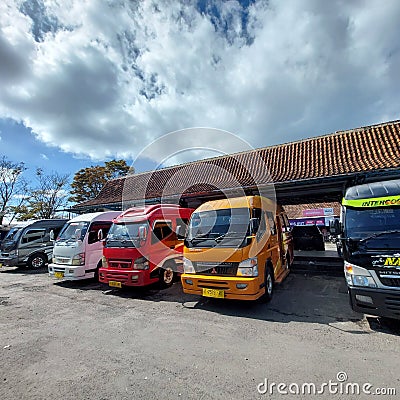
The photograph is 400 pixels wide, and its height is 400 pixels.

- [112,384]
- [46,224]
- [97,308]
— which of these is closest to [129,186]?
[46,224]

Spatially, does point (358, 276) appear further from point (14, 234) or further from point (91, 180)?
point (91, 180)

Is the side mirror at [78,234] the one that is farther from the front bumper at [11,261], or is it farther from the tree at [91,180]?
the tree at [91,180]

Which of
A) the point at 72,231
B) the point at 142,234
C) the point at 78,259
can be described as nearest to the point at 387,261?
the point at 142,234

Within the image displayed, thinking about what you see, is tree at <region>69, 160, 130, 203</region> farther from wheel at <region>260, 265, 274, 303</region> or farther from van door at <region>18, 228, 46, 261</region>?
wheel at <region>260, 265, 274, 303</region>

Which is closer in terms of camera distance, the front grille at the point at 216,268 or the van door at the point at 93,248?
the front grille at the point at 216,268

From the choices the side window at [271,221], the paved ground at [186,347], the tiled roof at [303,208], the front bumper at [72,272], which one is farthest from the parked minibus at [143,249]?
the tiled roof at [303,208]

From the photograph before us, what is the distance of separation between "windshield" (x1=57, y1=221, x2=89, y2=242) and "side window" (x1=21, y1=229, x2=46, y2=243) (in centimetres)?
481

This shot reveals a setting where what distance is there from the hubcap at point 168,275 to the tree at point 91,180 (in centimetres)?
2833

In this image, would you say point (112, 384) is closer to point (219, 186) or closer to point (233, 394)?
point (233, 394)

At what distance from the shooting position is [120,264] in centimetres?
664

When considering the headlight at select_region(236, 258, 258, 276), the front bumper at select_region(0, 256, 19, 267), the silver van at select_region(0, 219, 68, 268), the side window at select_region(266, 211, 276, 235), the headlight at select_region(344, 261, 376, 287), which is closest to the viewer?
the headlight at select_region(344, 261, 376, 287)

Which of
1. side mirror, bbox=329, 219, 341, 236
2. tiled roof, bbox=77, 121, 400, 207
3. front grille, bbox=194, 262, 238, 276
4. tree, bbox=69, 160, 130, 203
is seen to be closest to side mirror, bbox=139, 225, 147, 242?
front grille, bbox=194, 262, 238, 276

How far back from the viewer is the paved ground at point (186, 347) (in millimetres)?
2758

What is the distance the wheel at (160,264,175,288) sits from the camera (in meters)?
7.06
